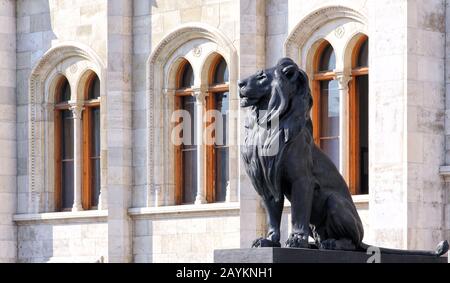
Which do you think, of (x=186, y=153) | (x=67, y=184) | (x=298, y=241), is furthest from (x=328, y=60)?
(x=298, y=241)

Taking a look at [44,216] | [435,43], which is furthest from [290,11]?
[44,216]

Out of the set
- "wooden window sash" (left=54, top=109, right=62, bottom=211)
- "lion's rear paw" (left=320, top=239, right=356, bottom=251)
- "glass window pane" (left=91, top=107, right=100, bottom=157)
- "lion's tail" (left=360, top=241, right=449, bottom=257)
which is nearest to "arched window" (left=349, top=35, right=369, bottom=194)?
"glass window pane" (left=91, top=107, right=100, bottom=157)

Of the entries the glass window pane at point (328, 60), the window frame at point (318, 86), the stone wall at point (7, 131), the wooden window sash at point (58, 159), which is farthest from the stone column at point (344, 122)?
the stone wall at point (7, 131)

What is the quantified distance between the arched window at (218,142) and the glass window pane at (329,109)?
7.68 ft

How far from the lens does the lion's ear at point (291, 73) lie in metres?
16.3

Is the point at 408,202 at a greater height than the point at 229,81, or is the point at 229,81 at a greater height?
the point at 229,81

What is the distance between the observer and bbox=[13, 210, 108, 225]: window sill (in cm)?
3070

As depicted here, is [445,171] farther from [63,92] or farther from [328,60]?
[63,92]

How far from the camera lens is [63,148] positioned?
3209 cm

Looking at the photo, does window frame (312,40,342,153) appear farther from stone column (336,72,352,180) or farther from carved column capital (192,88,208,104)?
carved column capital (192,88,208,104)

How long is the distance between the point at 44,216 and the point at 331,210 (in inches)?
623
